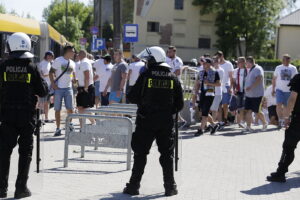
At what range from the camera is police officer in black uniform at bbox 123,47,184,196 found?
736cm

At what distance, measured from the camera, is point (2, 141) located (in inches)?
279

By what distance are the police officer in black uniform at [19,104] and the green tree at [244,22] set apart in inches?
2428

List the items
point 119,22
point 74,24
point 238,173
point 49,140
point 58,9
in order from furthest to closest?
point 58,9
point 74,24
point 119,22
point 49,140
point 238,173

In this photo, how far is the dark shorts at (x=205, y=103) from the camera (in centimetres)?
1412

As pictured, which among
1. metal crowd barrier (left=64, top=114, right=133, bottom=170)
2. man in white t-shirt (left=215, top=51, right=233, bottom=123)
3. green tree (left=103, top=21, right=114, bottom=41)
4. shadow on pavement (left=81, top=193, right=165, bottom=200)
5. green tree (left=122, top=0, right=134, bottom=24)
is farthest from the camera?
green tree (left=103, top=21, right=114, bottom=41)

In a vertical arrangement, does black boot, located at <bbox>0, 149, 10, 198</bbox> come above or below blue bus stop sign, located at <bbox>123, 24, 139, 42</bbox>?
below

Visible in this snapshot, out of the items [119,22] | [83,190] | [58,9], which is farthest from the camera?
[58,9]

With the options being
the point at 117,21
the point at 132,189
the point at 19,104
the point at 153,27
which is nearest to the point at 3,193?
the point at 19,104

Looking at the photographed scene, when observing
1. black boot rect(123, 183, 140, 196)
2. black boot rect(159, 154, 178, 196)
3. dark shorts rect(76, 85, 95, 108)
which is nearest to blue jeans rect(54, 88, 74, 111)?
dark shorts rect(76, 85, 95, 108)

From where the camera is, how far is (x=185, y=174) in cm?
911

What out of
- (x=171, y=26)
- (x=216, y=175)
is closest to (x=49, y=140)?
(x=216, y=175)

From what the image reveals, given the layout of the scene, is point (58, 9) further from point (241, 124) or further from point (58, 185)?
point (58, 185)

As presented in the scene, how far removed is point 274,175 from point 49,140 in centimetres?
519

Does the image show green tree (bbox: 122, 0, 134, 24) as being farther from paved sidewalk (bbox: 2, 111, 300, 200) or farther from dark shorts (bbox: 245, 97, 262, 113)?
paved sidewalk (bbox: 2, 111, 300, 200)
